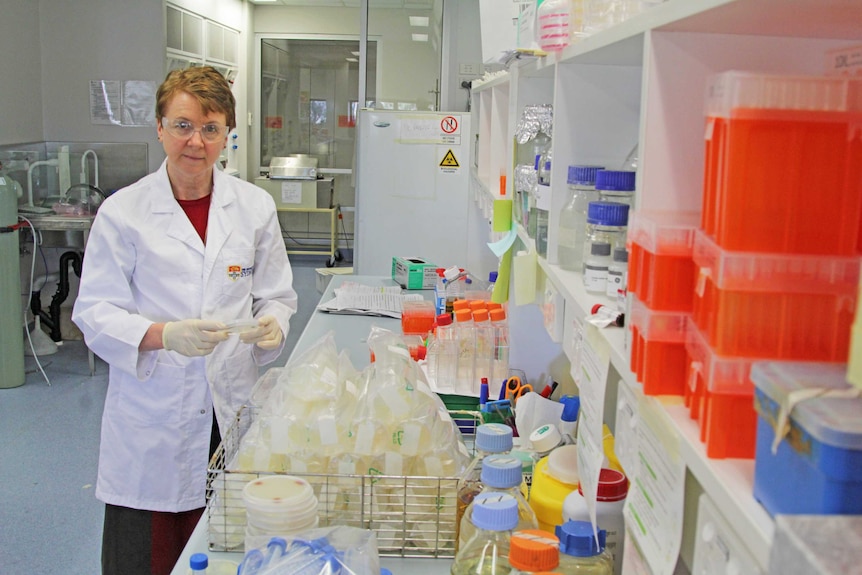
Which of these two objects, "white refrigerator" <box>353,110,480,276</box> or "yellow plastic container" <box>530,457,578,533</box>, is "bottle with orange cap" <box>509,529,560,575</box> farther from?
"white refrigerator" <box>353,110,480,276</box>

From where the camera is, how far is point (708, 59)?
0.79 meters

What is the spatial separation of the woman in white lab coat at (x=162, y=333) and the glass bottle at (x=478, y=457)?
85 cm

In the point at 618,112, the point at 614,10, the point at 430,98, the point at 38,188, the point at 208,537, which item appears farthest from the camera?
the point at 430,98

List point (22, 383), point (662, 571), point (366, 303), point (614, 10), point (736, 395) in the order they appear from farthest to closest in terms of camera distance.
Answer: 1. point (22, 383)
2. point (366, 303)
3. point (614, 10)
4. point (662, 571)
5. point (736, 395)

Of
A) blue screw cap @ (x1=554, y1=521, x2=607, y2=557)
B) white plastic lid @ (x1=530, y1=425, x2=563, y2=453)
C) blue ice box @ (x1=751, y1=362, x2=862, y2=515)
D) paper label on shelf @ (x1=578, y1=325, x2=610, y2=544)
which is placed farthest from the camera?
white plastic lid @ (x1=530, y1=425, x2=563, y2=453)

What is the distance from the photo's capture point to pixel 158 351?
213 cm

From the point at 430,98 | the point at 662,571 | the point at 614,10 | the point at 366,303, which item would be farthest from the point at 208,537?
the point at 430,98

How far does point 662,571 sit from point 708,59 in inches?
18.3

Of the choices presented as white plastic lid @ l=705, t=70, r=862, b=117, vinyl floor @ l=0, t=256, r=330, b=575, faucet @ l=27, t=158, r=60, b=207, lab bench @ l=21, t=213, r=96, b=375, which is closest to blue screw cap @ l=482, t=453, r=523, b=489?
white plastic lid @ l=705, t=70, r=862, b=117

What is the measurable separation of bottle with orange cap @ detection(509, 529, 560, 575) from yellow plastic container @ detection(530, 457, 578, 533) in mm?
260

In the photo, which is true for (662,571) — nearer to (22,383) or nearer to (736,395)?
(736,395)

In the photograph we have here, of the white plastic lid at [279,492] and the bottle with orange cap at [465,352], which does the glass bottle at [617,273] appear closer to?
the white plastic lid at [279,492]

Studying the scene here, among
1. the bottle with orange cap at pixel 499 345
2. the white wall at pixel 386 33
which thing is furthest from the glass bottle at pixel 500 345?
the white wall at pixel 386 33

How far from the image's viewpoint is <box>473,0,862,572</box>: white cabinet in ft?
1.93
